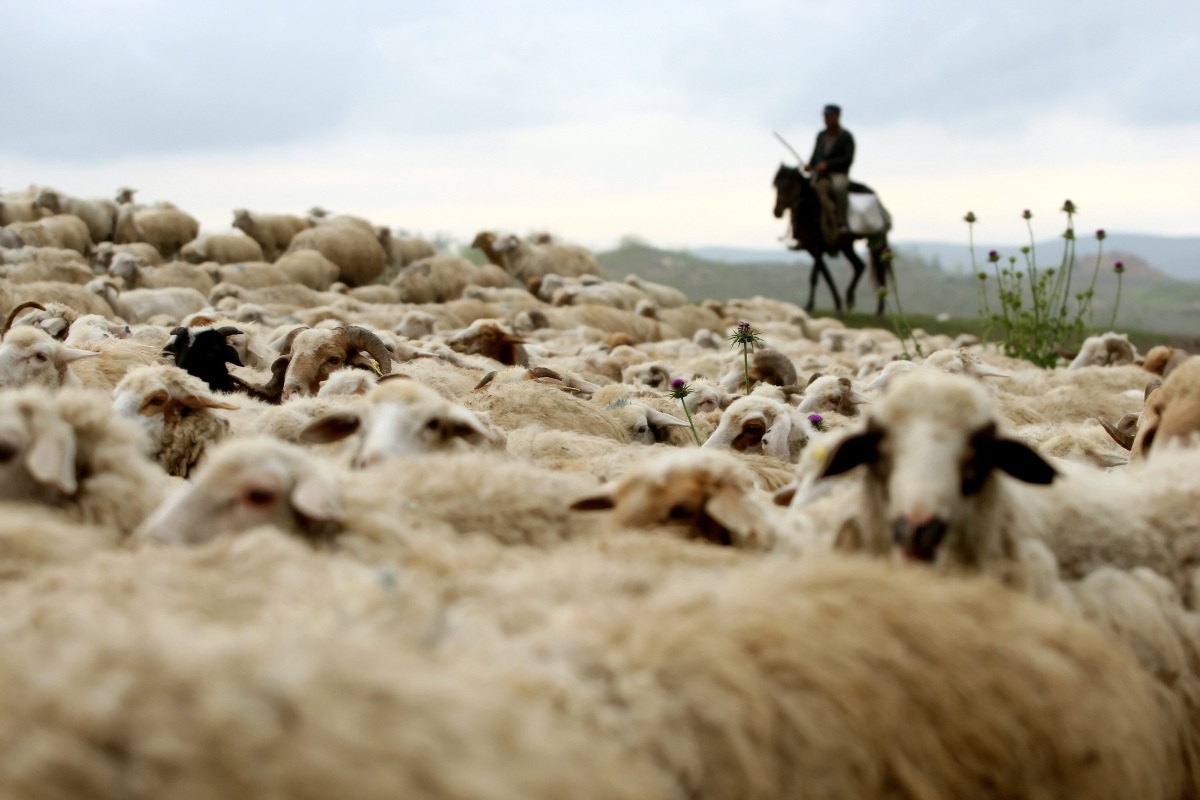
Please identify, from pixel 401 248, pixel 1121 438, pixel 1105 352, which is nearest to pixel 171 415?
pixel 1121 438

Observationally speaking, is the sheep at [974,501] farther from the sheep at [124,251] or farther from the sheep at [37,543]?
the sheep at [124,251]

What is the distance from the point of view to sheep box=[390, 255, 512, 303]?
2212cm

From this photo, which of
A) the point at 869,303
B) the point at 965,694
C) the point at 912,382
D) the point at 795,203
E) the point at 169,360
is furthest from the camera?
the point at 869,303

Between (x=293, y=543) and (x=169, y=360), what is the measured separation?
5.12m

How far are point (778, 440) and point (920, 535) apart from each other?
3.40 meters

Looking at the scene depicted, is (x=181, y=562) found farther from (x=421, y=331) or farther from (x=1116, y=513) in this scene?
(x=421, y=331)

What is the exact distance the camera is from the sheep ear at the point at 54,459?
3.45m

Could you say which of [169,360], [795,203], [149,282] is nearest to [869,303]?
[795,203]

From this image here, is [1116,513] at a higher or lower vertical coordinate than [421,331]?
higher

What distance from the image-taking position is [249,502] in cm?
327

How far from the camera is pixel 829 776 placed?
246 centimetres

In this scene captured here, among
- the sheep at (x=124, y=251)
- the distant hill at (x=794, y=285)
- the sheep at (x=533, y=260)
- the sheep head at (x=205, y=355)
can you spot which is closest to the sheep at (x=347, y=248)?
the sheep at (x=533, y=260)

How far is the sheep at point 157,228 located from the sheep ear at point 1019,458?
2375 centimetres

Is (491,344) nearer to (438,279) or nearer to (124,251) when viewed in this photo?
(438,279)
